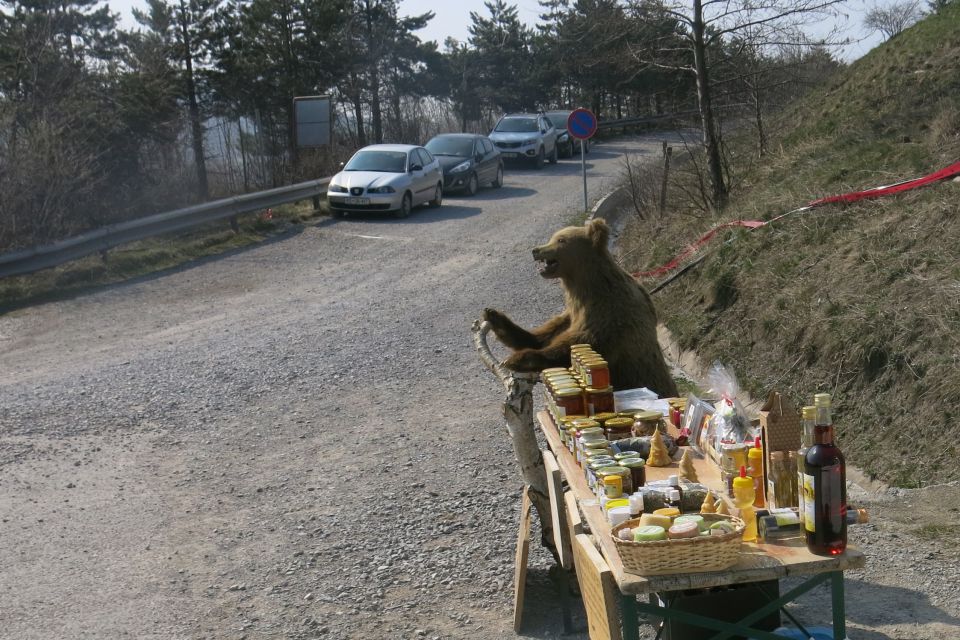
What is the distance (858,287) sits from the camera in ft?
29.0

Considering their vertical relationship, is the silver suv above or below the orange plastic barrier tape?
above

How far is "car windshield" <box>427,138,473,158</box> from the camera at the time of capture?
25.7 metres

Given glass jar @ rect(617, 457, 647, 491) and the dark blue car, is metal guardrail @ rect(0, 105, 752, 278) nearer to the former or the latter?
the dark blue car

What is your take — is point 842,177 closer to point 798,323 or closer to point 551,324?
point 798,323

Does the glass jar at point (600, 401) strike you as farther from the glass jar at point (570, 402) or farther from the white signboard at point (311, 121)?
the white signboard at point (311, 121)

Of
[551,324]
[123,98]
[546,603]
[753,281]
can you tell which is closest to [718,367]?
[546,603]

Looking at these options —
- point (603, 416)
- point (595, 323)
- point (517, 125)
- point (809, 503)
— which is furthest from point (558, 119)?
point (809, 503)

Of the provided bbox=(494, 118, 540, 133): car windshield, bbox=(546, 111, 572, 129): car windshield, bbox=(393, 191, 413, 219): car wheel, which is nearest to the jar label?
bbox=(393, 191, 413, 219): car wheel

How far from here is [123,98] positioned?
2775cm

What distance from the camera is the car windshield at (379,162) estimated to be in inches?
863

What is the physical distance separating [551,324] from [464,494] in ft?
4.42

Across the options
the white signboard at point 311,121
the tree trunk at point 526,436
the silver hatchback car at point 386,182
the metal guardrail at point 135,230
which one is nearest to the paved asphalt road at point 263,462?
the tree trunk at point 526,436

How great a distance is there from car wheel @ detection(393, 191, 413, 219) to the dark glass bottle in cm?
1837

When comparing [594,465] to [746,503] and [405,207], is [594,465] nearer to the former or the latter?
[746,503]
